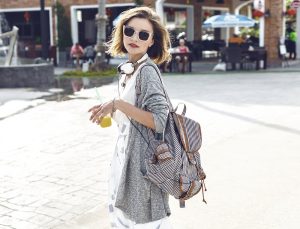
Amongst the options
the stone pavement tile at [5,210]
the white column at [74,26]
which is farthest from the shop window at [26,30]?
the stone pavement tile at [5,210]

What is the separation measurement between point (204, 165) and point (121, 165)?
3288mm

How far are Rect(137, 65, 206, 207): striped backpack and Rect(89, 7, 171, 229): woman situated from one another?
0.06m

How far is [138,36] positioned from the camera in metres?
2.71

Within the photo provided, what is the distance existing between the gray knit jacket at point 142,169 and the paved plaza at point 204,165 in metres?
1.56

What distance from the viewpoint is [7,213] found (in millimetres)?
4586

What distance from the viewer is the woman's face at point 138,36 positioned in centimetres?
272

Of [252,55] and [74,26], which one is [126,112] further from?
[74,26]

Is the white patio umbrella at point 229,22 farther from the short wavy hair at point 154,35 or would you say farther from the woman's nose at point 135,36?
the woman's nose at point 135,36

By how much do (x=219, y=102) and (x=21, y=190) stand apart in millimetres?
6306

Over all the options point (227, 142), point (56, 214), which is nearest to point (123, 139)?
point (56, 214)

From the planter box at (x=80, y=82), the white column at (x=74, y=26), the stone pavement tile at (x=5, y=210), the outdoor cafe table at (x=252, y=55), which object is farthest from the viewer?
the white column at (x=74, y=26)

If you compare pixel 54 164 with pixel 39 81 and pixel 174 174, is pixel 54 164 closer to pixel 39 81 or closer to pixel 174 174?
pixel 174 174

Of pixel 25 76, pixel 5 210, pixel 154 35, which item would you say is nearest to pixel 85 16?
pixel 25 76

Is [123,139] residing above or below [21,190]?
above
